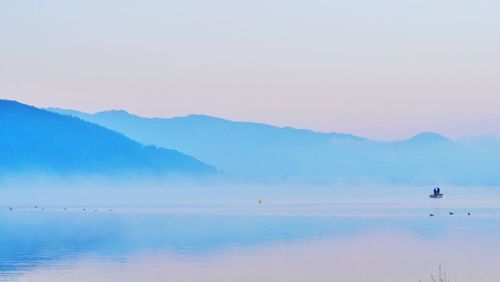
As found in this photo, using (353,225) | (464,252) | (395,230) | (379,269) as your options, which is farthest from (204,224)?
(379,269)

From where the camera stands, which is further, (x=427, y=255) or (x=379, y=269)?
(x=427, y=255)

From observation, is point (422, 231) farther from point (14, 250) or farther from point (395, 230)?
point (14, 250)

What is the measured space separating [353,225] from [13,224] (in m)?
26.0

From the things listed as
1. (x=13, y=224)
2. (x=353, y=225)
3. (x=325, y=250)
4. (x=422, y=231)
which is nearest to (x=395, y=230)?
(x=422, y=231)

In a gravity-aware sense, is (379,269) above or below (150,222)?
below

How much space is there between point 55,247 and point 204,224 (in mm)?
23627

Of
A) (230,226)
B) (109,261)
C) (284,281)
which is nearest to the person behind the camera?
(284,281)

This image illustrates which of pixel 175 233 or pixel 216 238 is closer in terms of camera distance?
pixel 216 238

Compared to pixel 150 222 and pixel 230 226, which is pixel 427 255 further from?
pixel 150 222

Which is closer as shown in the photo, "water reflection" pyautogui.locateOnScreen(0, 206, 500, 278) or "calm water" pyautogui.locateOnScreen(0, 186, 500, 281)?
"calm water" pyautogui.locateOnScreen(0, 186, 500, 281)

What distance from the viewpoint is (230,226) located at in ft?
228

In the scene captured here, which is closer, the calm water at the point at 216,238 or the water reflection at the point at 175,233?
the calm water at the point at 216,238

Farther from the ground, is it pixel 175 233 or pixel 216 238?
pixel 175 233

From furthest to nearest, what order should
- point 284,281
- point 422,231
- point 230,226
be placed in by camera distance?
point 230,226
point 422,231
point 284,281
